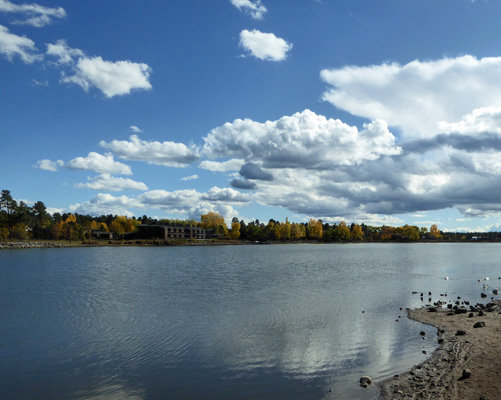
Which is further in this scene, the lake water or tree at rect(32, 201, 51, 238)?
tree at rect(32, 201, 51, 238)

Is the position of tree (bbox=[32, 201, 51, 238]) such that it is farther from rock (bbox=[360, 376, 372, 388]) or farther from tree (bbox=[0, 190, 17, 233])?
rock (bbox=[360, 376, 372, 388])

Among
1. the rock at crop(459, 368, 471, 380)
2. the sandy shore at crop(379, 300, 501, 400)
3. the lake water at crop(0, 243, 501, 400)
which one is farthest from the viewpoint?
the lake water at crop(0, 243, 501, 400)

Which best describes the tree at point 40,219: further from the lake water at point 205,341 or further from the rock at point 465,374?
the rock at point 465,374

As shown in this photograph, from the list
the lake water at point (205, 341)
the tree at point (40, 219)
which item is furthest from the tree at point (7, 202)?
the lake water at point (205, 341)

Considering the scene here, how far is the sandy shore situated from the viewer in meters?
14.3

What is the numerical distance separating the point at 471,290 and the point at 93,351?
4238cm

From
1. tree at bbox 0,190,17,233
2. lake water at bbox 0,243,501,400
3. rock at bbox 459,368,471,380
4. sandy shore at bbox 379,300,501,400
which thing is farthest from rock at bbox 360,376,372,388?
tree at bbox 0,190,17,233

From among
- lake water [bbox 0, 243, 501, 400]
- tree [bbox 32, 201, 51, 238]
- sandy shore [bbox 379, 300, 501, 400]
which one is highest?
tree [bbox 32, 201, 51, 238]

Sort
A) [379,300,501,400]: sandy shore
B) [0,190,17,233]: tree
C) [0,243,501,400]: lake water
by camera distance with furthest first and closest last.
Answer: [0,190,17,233]: tree → [0,243,501,400]: lake water → [379,300,501,400]: sandy shore

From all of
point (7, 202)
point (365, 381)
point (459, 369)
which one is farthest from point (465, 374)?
point (7, 202)

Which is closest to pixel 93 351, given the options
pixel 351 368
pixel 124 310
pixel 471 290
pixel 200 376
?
pixel 200 376

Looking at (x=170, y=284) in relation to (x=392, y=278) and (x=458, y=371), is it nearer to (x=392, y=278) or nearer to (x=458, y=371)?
(x=392, y=278)

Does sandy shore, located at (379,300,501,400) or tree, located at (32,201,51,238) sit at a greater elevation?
tree, located at (32,201,51,238)

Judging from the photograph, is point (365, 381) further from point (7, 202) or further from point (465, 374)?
point (7, 202)
